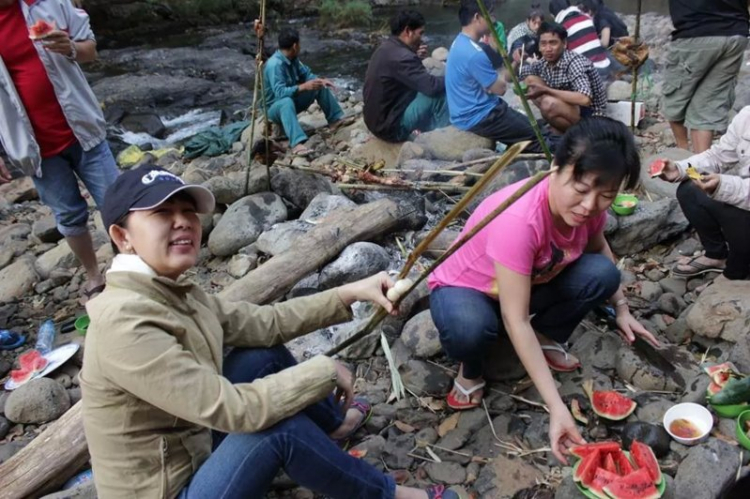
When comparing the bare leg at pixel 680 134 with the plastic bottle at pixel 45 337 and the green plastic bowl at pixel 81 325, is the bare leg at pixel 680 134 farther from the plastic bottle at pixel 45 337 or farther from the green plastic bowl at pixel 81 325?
the plastic bottle at pixel 45 337

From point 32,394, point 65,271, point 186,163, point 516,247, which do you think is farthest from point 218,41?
point 516,247

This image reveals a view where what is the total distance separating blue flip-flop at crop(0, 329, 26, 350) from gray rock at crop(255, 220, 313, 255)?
6.38 ft

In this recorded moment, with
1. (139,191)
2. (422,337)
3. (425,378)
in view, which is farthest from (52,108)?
(425,378)

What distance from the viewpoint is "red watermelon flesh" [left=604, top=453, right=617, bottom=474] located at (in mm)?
2479

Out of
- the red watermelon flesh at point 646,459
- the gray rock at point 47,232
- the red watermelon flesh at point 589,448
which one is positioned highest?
the red watermelon flesh at point 589,448

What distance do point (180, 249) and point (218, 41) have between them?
18306 mm

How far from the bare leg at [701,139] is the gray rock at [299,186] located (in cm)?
340

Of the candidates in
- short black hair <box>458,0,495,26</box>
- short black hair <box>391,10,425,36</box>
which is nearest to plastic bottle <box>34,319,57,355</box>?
short black hair <box>391,10,425,36</box>

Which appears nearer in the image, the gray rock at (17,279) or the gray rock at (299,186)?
the gray rock at (17,279)

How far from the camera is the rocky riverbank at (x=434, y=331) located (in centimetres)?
284

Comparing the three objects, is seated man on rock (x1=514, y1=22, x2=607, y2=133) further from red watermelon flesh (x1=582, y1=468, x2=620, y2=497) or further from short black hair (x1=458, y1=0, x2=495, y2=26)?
red watermelon flesh (x1=582, y1=468, x2=620, y2=497)

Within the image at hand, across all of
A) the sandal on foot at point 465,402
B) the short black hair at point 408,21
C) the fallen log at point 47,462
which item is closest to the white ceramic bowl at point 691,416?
the sandal on foot at point 465,402

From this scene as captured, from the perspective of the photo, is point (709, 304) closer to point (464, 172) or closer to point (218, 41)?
point (464, 172)

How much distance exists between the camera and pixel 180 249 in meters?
2.15
